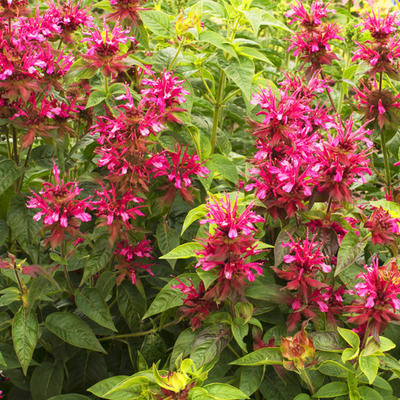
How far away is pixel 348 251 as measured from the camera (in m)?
1.14

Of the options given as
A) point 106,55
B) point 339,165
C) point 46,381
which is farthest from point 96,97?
point 46,381

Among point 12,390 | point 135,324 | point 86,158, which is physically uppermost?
point 86,158

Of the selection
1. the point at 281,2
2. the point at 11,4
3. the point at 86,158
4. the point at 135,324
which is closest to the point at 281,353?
the point at 135,324

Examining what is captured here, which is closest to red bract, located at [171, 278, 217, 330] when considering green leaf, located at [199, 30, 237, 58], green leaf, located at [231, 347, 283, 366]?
green leaf, located at [231, 347, 283, 366]

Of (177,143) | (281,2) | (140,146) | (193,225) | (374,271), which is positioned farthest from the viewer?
(281,2)

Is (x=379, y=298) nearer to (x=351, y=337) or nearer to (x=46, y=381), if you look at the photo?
(x=351, y=337)

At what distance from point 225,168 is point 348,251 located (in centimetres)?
44

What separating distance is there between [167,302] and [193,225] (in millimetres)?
295

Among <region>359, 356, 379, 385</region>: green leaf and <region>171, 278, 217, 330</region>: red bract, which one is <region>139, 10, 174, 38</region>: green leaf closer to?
<region>171, 278, 217, 330</region>: red bract

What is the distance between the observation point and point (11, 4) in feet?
4.38

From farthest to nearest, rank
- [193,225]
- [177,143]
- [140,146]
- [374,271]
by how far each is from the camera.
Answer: [193,225], [177,143], [140,146], [374,271]

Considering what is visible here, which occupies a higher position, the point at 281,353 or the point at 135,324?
the point at 281,353

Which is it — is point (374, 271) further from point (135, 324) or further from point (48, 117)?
point (48, 117)

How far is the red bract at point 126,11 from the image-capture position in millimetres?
1430
